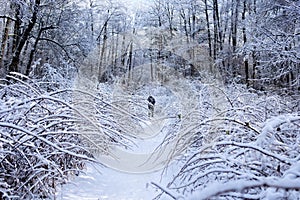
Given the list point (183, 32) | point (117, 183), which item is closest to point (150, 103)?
point (117, 183)

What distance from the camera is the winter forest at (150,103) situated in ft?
4.65

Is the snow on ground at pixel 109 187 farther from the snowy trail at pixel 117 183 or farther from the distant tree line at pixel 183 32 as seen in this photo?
the distant tree line at pixel 183 32

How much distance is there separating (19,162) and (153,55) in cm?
2250

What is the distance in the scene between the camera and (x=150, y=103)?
277 cm

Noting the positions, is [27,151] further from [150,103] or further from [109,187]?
[150,103]

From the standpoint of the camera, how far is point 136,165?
136 inches

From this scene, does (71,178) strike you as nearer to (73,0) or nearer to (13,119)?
(13,119)

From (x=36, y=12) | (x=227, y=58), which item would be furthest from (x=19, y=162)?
(x=227, y=58)

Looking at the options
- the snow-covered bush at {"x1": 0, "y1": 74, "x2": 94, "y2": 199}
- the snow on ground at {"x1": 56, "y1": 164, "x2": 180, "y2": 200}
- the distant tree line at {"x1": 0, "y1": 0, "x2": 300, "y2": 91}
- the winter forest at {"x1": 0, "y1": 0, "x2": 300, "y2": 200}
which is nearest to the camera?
the winter forest at {"x1": 0, "y1": 0, "x2": 300, "y2": 200}

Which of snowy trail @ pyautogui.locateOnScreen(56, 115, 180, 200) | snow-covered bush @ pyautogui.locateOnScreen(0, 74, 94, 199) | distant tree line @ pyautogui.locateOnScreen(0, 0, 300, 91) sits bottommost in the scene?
snowy trail @ pyautogui.locateOnScreen(56, 115, 180, 200)

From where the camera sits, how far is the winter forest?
55.8 inches

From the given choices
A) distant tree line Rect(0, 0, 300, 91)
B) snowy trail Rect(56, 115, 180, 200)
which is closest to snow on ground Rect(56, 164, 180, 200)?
snowy trail Rect(56, 115, 180, 200)

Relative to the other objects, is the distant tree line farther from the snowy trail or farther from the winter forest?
the snowy trail

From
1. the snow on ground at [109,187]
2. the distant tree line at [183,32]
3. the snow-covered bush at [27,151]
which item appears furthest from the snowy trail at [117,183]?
A: the distant tree line at [183,32]
